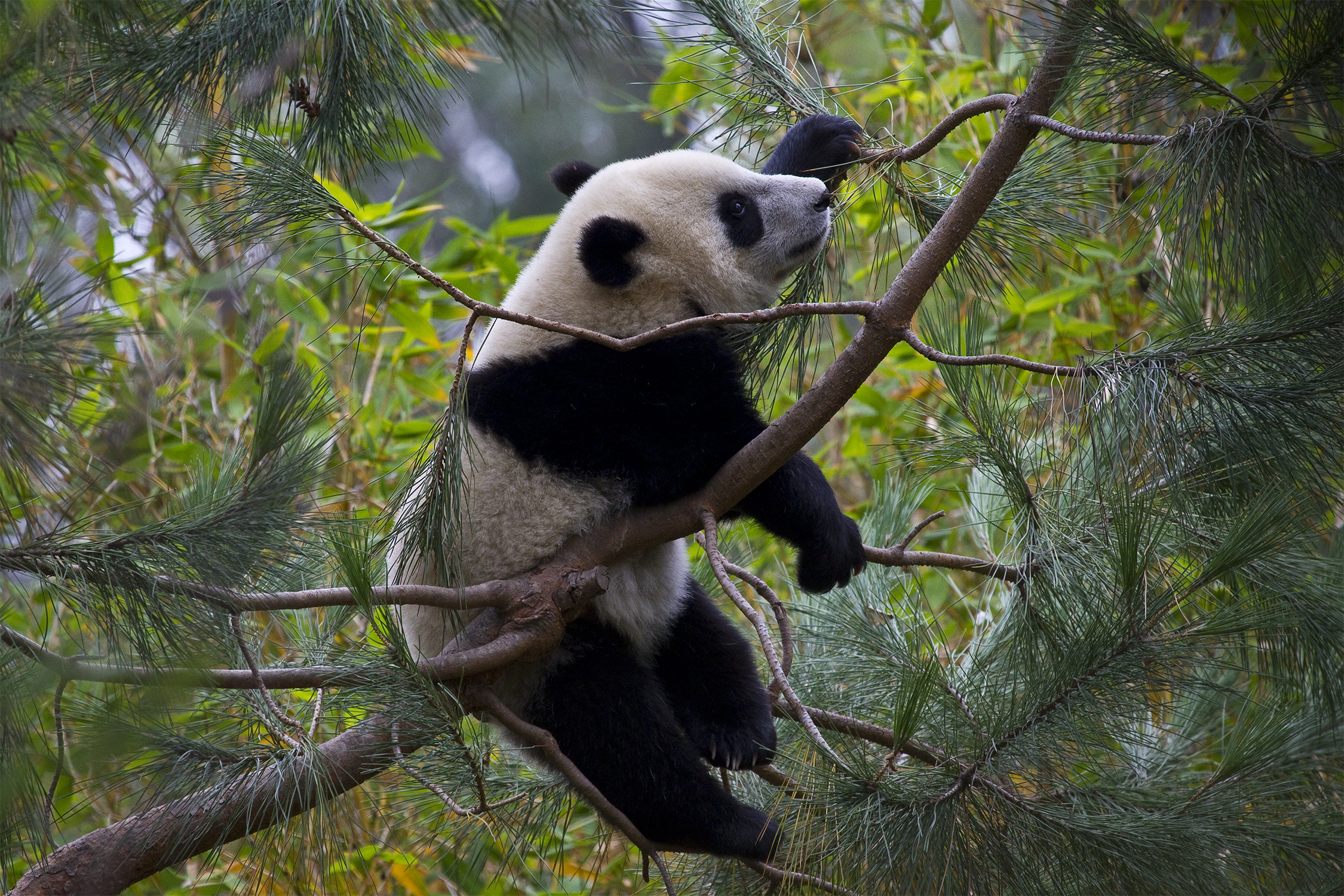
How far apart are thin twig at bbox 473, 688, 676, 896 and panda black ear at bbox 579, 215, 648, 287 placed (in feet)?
3.19

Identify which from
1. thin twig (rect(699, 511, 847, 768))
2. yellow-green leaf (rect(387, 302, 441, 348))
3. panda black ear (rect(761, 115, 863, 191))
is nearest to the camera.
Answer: thin twig (rect(699, 511, 847, 768))

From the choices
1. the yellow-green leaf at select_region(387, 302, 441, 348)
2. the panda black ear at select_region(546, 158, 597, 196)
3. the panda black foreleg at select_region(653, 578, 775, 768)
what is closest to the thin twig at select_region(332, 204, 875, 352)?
the panda black foreleg at select_region(653, 578, 775, 768)

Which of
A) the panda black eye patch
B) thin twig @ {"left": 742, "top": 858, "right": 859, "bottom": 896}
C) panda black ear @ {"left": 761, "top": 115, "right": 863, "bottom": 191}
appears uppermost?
panda black ear @ {"left": 761, "top": 115, "right": 863, "bottom": 191}

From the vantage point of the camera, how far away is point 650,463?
1.99 metres

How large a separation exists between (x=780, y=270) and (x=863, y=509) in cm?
107

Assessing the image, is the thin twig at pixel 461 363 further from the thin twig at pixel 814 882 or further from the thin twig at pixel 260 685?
the thin twig at pixel 814 882

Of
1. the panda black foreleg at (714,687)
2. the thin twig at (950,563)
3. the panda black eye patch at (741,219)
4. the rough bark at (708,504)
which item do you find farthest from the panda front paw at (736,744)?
the panda black eye patch at (741,219)

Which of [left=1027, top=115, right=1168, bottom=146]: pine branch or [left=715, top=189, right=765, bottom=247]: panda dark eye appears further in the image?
[left=715, top=189, right=765, bottom=247]: panda dark eye

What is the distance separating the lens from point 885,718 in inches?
85.8

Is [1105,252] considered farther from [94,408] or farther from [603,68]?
[94,408]

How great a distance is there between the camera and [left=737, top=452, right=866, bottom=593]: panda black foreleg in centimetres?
201

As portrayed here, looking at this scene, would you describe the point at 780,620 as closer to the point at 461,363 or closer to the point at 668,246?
the point at 461,363

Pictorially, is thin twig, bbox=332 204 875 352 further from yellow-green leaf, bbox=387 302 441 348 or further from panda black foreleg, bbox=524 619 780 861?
yellow-green leaf, bbox=387 302 441 348

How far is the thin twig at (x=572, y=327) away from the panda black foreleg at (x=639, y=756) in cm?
76
